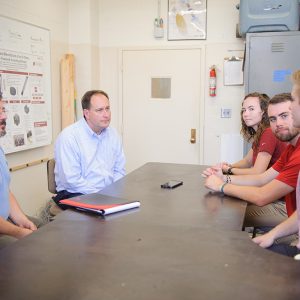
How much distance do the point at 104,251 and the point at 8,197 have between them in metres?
1.13

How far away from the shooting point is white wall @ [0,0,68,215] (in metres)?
3.59

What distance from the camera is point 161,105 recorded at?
465cm

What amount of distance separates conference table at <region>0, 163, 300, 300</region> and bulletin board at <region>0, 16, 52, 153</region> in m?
1.92

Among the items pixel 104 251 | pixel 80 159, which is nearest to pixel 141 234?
pixel 104 251

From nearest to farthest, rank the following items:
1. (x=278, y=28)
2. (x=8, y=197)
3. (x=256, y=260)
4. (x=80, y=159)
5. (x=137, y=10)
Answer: (x=256, y=260)
(x=8, y=197)
(x=80, y=159)
(x=278, y=28)
(x=137, y=10)

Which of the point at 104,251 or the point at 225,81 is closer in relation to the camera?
the point at 104,251

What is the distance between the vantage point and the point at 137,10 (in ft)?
15.0

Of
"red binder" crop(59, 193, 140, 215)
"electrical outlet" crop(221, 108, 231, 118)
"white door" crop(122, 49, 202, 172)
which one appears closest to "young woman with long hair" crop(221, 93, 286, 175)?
"red binder" crop(59, 193, 140, 215)

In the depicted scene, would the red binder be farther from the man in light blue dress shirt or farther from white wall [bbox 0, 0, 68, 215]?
white wall [bbox 0, 0, 68, 215]

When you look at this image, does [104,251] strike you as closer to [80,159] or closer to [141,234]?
[141,234]

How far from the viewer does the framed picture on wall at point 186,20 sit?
441cm

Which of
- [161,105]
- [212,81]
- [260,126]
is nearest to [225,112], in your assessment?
A: [212,81]

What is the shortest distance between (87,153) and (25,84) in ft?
3.79

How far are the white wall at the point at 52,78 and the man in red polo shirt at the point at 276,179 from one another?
6.31ft
